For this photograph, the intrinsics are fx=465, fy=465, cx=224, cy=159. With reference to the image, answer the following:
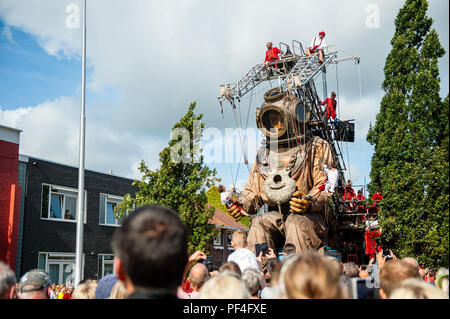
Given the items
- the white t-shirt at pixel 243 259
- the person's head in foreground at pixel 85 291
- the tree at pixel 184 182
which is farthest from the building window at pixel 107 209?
the person's head in foreground at pixel 85 291

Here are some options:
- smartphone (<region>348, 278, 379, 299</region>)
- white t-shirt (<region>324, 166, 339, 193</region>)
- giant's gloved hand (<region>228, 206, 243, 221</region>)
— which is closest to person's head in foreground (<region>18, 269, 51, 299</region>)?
smartphone (<region>348, 278, 379, 299</region>)

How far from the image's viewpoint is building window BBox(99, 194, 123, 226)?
22.2m

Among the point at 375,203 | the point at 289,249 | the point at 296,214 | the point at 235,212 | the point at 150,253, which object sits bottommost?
the point at 289,249

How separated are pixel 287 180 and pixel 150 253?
8070 millimetres

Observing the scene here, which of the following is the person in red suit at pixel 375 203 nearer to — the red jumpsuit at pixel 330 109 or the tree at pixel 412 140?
the tree at pixel 412 140

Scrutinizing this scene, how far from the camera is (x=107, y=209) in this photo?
22656 millimetres

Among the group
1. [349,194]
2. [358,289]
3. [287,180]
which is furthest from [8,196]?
[358,289]

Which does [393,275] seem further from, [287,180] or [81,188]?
[81,188]

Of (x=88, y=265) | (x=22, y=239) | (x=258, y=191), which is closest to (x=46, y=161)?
(x=22, y=239)

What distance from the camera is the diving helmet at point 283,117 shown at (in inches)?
425
